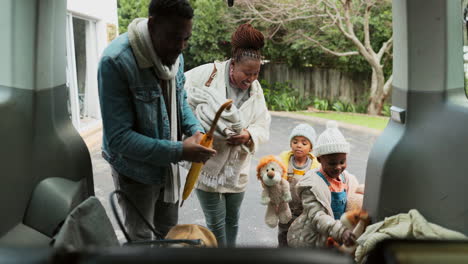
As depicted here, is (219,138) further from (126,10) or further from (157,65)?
(126,10)

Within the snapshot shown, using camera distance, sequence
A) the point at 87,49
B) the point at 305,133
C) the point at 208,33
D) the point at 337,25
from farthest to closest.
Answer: the point at 337,25
the point at 208,33
the point at 87,49
the point at 305,133

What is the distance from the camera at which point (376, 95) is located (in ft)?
47.1

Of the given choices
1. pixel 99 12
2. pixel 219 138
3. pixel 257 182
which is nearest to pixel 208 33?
pixel 99 12

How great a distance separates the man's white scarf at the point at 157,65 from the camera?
1806 millimetres

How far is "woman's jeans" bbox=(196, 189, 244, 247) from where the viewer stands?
2604 millimetres

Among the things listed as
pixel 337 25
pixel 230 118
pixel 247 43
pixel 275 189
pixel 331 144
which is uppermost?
pixel 337 25

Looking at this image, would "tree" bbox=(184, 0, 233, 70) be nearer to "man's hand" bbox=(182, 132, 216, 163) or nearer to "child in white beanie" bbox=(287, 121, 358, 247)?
"child in white beanie" bbox=(287, 121, 358, 247)

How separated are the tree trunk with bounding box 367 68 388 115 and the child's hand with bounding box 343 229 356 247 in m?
12.8

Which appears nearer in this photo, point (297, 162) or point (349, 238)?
point (349, 238)

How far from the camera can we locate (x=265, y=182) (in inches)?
106

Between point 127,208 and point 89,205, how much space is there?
506 millimetres

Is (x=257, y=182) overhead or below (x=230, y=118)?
below

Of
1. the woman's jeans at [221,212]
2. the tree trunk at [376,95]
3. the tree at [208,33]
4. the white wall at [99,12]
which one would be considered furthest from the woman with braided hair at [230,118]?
the tree trunk at [376,95]

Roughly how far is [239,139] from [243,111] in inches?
7.9
